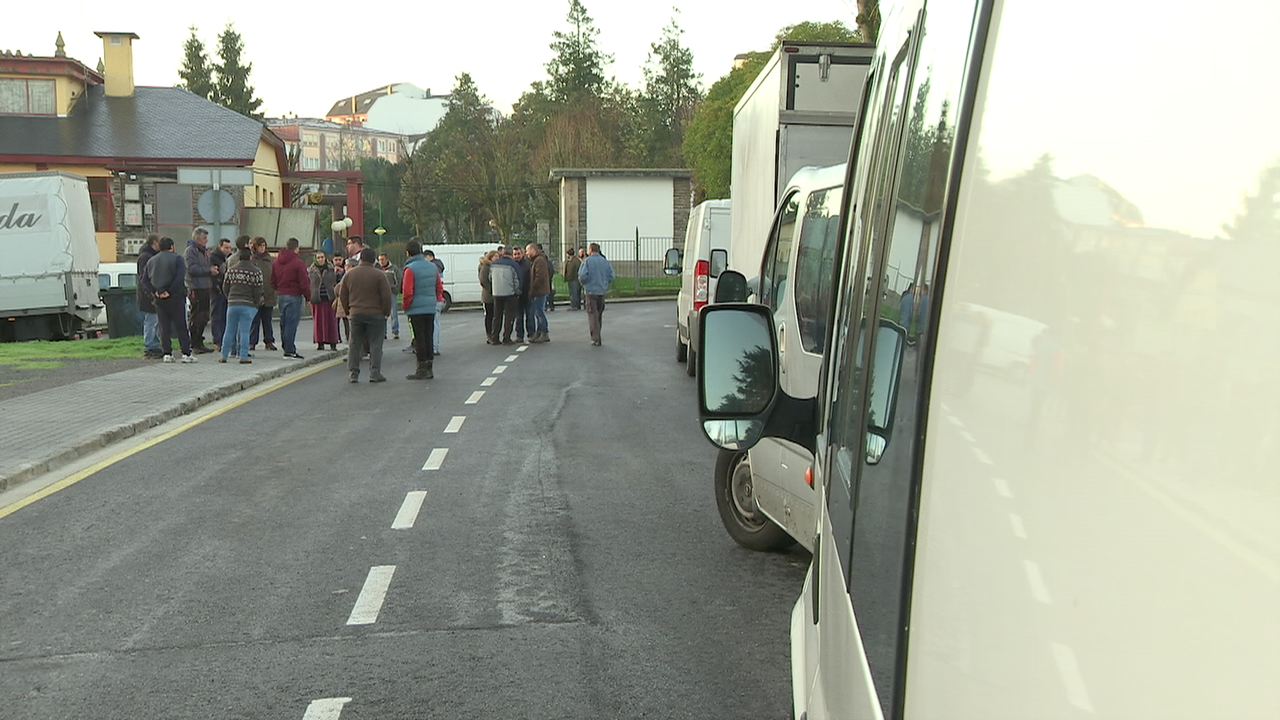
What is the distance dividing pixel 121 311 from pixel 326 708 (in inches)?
909

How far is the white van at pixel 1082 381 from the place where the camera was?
0.84 metres

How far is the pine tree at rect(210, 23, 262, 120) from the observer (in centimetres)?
8488

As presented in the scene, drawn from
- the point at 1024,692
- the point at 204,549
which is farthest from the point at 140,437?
the point at 1024,692

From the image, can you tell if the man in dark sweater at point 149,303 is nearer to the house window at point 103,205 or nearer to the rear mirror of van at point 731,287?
the rear mirror of van at point 731,287

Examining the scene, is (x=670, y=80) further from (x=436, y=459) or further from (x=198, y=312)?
(x=436, y=459)

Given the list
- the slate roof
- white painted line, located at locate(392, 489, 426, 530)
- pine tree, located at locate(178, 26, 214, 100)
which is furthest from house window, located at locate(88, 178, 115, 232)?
pine tree, located at locate(178, 26, 214, 100)

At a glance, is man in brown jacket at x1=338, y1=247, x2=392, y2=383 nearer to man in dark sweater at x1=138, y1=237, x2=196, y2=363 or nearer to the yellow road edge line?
the yellow road edge line

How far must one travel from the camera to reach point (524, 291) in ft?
75.6

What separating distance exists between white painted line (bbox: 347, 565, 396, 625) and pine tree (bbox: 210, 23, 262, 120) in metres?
83.2

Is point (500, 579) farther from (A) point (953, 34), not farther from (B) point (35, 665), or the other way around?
(A) point (953, 34)

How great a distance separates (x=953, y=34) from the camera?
1553 mm

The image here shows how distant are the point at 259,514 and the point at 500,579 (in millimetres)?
2422

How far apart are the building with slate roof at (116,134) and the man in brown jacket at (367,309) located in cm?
2779

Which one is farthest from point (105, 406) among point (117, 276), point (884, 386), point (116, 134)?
point (116, 134)
